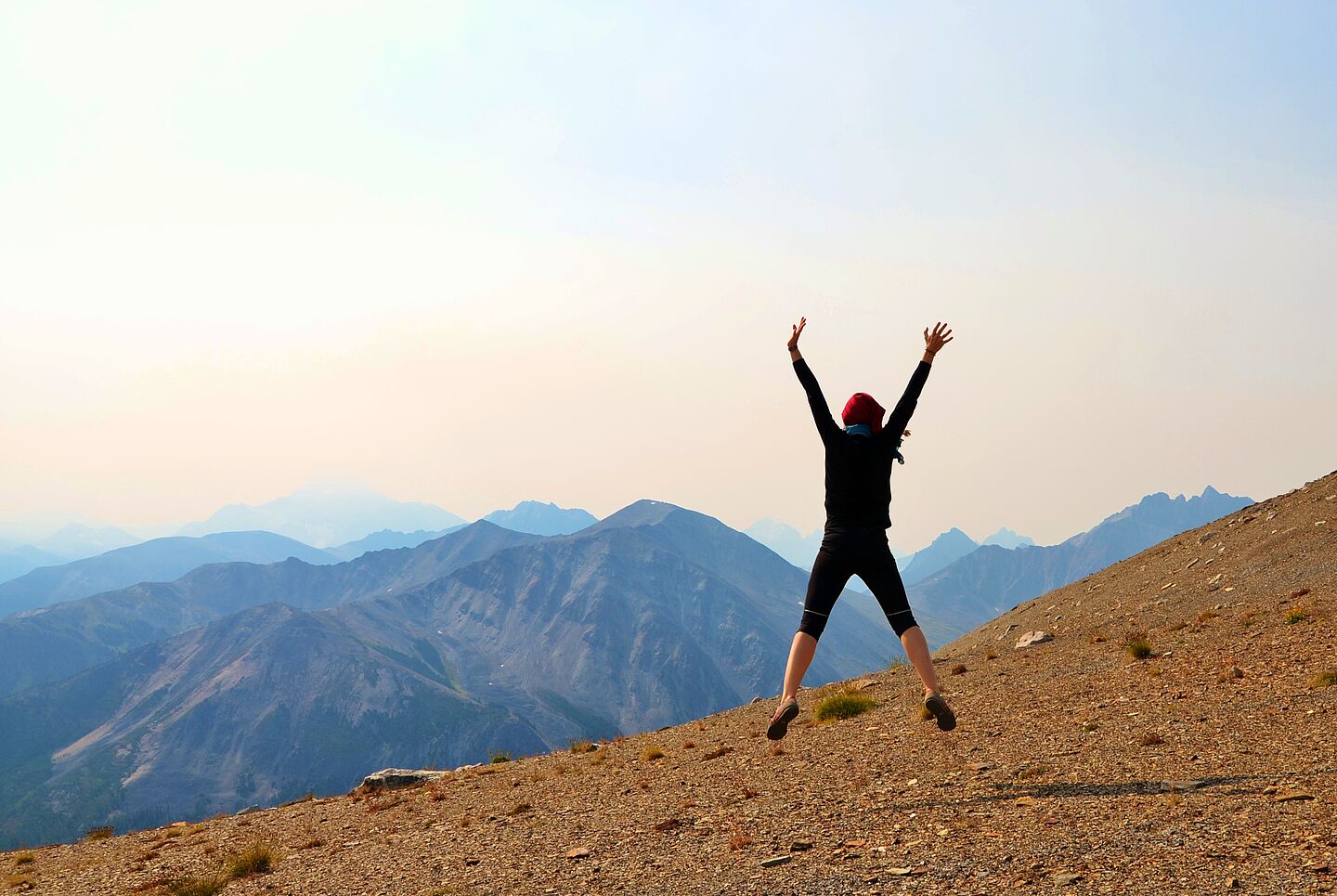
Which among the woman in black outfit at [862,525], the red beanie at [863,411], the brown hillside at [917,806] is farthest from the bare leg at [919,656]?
the red beanie at [863,411]

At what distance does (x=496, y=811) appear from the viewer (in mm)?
14078

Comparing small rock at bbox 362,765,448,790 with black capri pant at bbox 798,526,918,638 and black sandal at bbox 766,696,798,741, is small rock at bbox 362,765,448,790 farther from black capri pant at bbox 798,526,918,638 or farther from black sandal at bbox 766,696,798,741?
black capri pant at bbox 798,526,918,638

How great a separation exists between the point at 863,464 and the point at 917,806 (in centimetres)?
391

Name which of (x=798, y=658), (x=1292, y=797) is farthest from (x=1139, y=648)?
(x=798, y=658)

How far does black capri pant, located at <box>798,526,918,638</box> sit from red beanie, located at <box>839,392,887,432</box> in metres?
1.28

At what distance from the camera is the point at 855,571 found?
423 inches

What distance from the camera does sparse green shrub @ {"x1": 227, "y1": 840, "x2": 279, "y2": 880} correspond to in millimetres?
12422

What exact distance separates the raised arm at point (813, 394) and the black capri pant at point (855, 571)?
1.20 meters

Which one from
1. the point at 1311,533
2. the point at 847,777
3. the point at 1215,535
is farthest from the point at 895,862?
the point at 1215,535

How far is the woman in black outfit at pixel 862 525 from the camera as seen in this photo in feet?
34.7

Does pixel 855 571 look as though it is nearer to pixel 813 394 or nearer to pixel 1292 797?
pixel 813 394

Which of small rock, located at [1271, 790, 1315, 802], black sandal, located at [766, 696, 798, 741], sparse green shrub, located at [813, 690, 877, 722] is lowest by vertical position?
small rock, located at [1271, 790, 1315, 802]

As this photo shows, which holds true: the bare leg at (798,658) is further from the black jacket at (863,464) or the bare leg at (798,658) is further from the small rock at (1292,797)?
the small rock at (1292,797)

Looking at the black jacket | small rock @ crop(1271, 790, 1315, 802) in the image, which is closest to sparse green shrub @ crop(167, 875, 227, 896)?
the black jacket
